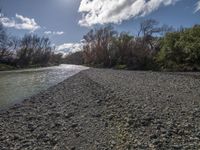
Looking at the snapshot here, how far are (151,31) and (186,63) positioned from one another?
3616 cm

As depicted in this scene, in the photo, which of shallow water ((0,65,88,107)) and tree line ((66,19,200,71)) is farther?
tree line ((66,19,200,71))

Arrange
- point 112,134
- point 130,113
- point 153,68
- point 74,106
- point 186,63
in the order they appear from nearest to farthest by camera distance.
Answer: point 112,134, point 130,113, point 74,106, point 186,63, point 153,68

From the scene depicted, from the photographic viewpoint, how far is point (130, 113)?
12.9 metres

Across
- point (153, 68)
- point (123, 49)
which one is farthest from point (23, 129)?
point (123, 49)

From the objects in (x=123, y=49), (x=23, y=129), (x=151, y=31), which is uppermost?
(x=151, y=31)

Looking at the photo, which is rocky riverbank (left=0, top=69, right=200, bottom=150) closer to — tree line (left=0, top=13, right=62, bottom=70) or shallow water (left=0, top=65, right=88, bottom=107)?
shallow water (left=0, top=65, right=88, bottom=107)

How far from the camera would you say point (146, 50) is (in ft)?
254

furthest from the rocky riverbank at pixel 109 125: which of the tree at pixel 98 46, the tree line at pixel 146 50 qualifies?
the tree at pixel 98 46

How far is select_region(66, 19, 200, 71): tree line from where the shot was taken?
5435 centimetres

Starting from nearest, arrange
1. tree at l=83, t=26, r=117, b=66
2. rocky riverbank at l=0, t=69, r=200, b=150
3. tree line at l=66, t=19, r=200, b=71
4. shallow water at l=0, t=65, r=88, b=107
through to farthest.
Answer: rocky riverbank at l=0, t=69, r=200, b=150 < shallow water at l=0, t=65, r=88, b=107 < tree line at l=66, t=19, r=200, b=71 < tree at l=83, t=26, r=117, b=66

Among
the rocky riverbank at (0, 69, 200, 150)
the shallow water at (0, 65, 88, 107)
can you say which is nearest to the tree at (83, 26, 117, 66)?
the shallow water at (0, 65, 88, 107)

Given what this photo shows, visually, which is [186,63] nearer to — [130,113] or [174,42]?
[174,42]

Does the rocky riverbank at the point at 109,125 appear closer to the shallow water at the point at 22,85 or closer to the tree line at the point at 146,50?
the shallow water at the point at 22,85

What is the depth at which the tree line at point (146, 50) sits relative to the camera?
54347 mm
